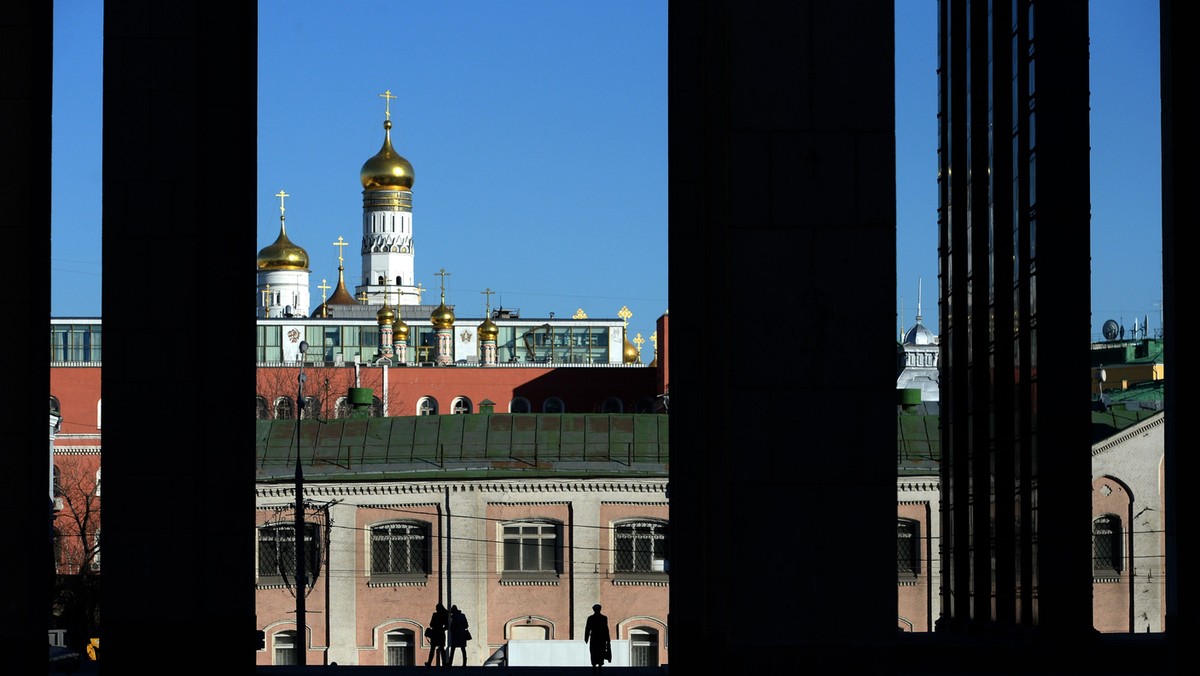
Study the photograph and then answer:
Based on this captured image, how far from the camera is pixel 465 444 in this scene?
5441 centimetres

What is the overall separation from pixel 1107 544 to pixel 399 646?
17.0m

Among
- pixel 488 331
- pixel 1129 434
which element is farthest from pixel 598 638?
pixel 488 331

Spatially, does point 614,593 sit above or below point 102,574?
below

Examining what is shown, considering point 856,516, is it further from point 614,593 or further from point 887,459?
point 614,593

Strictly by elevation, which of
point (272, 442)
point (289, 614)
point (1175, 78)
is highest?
point (1175, 78)

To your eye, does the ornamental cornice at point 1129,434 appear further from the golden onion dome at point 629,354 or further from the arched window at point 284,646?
the golden onion dome at point 629,354

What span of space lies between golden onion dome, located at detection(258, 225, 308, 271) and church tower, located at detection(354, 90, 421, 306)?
489 cm

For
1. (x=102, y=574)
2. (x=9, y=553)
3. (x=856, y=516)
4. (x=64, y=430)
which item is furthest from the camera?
(x=64, y=430)

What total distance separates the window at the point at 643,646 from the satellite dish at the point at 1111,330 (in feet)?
186

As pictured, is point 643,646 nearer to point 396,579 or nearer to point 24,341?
point 396,579

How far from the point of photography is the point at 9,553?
48.3ft

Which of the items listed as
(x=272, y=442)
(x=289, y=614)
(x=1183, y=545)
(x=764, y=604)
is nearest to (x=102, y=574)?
(x=764, y=604)

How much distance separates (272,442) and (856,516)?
4397cm

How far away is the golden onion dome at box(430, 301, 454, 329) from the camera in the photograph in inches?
4769
